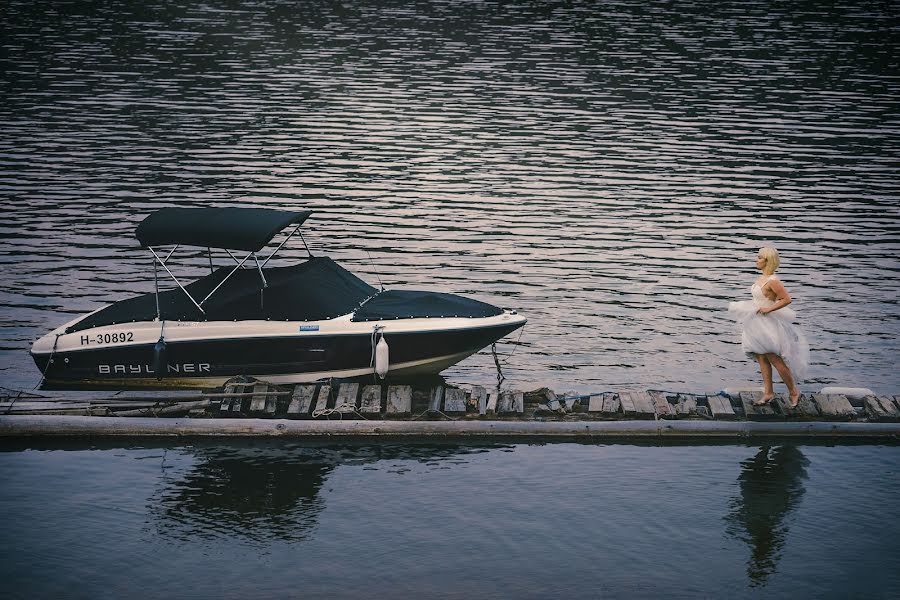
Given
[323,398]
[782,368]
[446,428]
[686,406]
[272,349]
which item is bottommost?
[446,428]

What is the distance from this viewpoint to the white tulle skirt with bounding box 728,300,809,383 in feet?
59.0

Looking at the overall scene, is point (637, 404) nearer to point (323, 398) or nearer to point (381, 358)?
point (381, 358)

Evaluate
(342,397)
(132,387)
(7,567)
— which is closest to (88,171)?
(132,387)

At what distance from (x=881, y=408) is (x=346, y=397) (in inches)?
315

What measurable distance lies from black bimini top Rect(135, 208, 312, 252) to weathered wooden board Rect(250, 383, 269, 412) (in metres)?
2.15

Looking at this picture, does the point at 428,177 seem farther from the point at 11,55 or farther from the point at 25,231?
the point at 11,55

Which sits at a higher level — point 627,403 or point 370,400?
point 627,403

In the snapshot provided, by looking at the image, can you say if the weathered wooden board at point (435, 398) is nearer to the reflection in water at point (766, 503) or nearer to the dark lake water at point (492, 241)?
the dark lake water at point (492, 241)

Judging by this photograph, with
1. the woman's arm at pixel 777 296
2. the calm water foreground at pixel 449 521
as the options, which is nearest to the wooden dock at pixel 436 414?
the calm water foreground at pixel 449 521

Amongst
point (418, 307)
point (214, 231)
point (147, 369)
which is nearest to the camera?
point (147, 369)

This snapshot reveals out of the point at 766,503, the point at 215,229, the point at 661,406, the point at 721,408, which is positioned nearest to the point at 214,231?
the point at 215,229

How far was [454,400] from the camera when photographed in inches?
745

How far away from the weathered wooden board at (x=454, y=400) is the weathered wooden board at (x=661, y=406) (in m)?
2.85

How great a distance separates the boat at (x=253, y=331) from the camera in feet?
64.6
